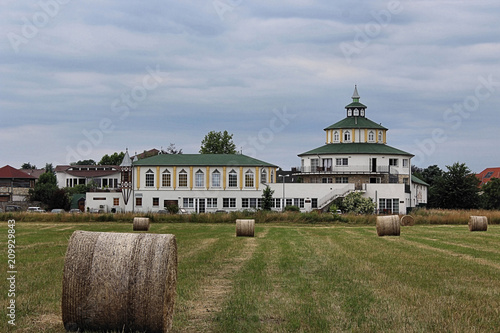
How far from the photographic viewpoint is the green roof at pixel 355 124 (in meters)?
105

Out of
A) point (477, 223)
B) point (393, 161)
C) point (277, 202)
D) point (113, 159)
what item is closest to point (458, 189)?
point (393, 161)

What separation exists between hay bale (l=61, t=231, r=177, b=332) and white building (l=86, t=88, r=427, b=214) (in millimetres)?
79279

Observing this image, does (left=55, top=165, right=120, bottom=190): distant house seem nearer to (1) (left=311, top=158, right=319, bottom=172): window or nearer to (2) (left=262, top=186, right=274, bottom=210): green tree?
(1) (left=311, top=158, right=319, bottom=172): window

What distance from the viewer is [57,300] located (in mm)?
14117

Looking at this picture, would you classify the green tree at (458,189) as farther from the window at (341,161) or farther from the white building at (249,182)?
the window at (341,161)

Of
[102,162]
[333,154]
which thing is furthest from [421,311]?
[102,162]

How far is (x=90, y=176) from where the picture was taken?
131625 millimetres

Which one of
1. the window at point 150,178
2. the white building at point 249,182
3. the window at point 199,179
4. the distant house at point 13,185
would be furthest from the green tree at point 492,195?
the distant house at point 13,185

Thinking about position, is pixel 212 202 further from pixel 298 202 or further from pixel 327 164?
pixel 327 164

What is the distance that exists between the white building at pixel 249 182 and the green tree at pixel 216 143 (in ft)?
102

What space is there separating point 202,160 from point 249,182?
7181 mm

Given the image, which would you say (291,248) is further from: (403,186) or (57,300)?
(403,186)

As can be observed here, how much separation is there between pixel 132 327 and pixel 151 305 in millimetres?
468

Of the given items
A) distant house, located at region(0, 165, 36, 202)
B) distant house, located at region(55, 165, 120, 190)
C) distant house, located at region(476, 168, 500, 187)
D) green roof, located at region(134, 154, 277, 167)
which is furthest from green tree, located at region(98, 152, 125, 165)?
distant house, located at region(476, 168, 500, 187)
